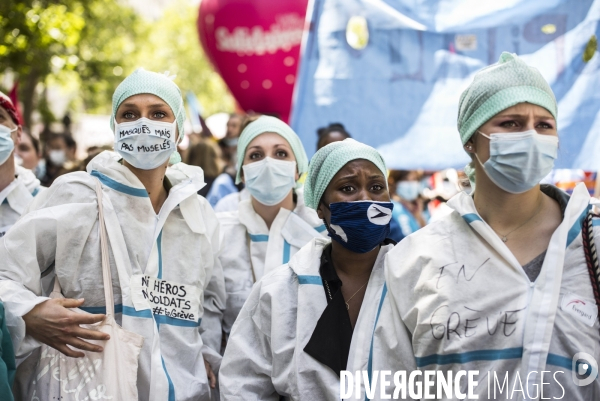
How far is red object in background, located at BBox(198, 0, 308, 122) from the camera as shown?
1236 cm

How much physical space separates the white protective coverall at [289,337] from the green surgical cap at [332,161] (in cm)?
29

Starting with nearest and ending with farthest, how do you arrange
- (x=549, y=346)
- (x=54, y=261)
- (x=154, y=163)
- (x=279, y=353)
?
(x=549, y=346)
(x=279, y=353)
(x=54, y=261)
(x=154, y=163)

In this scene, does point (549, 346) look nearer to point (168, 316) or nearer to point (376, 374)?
point (376, 374)

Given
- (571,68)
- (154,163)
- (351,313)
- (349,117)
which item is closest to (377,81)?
(349,117)

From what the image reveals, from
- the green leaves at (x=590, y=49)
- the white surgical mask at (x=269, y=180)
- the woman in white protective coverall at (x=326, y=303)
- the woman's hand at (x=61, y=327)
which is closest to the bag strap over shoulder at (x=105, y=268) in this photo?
the woman's hand at (x=61, y=327)

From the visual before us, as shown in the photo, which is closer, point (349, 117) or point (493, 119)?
point (493, 119)

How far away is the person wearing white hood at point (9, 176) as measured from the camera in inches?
168

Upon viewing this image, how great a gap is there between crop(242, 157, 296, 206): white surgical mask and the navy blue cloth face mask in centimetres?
125

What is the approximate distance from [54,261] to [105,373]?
22.9 inches

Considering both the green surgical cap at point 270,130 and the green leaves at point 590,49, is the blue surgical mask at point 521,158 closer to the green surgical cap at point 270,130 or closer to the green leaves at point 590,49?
the green surgical cap at point 270,130

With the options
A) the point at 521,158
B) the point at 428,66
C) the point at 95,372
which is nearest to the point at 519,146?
the point at 521,158

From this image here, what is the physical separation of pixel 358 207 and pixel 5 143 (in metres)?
2.17

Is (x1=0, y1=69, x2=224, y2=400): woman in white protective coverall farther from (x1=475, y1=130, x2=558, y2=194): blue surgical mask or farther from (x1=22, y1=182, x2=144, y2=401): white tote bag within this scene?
(x1=475, y1=130, x2=558, y2=194): blue surgical mask

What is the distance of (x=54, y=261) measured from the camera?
11.3ft
